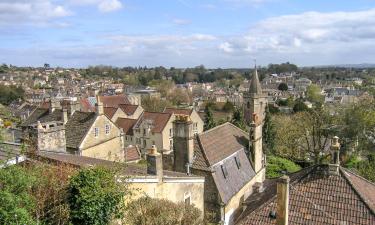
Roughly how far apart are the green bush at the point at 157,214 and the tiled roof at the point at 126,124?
38.1 metres

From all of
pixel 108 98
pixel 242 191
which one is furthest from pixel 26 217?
pixel 108 98

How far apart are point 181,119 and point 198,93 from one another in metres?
117

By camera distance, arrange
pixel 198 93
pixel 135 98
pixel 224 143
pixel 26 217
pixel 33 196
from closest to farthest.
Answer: pixel 26 217
pixel 33 196
pixel 224 143
pixel 135 98
pixel 198 93

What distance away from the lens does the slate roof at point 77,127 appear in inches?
1115

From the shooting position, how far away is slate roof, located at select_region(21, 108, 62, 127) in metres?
32.7

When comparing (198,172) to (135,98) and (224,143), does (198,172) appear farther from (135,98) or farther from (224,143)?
(135,98)

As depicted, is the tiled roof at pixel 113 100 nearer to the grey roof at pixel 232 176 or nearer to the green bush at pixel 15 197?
the grey roof at pixel 232 176

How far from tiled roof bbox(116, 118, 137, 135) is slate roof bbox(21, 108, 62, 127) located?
15027mm

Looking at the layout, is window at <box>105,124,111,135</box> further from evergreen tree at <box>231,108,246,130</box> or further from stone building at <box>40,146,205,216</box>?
evergreen tree at <box>231,108,246,130</box>

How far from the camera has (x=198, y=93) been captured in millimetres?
137125

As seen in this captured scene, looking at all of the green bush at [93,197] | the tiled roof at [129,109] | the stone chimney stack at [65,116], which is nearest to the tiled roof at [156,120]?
the tiled roof at [129,109]

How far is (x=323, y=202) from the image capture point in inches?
598

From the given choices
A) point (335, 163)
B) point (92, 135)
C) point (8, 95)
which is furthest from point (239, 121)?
point (8, 95)

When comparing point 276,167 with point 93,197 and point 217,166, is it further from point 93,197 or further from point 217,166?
point 93,197
